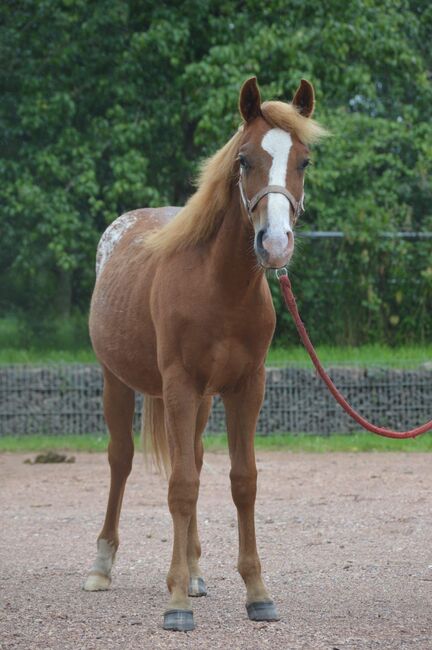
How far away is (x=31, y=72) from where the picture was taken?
13984mm

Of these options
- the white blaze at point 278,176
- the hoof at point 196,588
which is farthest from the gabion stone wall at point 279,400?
the white blaze at point 278,176

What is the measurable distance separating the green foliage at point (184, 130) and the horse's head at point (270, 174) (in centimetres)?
816

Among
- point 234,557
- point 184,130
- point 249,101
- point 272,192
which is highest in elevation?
point 184,130

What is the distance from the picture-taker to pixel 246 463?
15.8ft

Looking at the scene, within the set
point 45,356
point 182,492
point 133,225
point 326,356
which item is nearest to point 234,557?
point 182,492

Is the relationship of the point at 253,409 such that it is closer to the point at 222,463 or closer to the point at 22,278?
the point at 222,463

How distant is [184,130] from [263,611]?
34.7ft

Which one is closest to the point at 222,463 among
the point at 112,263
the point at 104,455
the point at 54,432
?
the point at 104,455

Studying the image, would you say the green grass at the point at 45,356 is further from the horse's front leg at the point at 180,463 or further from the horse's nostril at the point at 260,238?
the horse's nostril at the point at 260,238

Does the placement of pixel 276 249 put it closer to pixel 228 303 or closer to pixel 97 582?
pixel 228 303

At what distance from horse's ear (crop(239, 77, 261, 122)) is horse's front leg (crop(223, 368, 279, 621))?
104 centimetres

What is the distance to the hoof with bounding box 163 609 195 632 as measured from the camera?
445 centimetres

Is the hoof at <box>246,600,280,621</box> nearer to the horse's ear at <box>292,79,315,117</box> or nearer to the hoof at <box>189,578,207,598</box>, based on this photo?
the hoof at <box>189,578,207,598</box>

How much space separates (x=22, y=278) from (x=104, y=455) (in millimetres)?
5081
